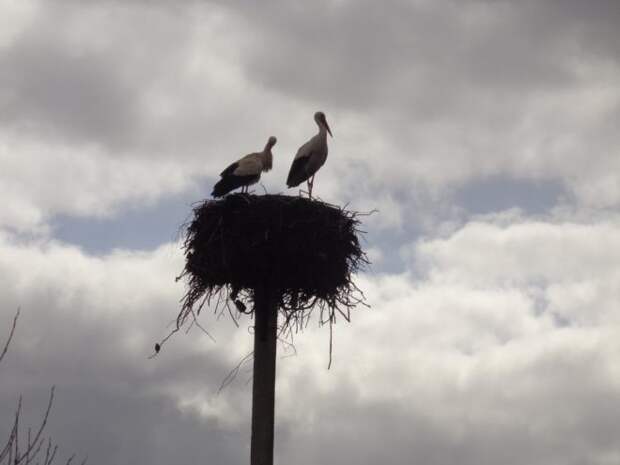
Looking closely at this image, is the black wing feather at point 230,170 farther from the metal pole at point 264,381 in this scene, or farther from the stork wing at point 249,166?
the metal pole at point 264,381

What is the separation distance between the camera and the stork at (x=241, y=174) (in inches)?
355

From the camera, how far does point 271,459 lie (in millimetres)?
5914

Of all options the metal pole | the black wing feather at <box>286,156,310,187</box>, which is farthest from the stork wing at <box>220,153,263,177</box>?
the metal pole

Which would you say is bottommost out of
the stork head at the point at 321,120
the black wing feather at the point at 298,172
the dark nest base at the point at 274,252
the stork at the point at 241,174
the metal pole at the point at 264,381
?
the metal pole at the point at 264,381

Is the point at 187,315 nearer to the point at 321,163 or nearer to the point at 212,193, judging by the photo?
the point at 212,193

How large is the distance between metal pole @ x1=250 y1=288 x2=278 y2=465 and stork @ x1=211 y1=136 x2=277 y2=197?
2740mm

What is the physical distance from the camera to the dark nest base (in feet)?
22.2

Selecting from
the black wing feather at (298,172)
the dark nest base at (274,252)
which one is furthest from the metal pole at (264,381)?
the black wing feather at (298,172)

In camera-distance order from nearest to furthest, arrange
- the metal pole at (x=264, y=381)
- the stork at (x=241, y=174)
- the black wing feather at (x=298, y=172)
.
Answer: the metal pole at (x=264, y=381) < the stork at (x=241, y=174) < the black wing feather at (x=298, y=172)

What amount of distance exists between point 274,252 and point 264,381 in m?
1.11

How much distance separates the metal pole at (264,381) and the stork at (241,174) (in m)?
2.74

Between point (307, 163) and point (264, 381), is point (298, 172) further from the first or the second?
point (264, 381)

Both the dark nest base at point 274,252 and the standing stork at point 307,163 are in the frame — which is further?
the standing stork at point 307,163

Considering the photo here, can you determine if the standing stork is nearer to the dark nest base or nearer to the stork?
the stork
